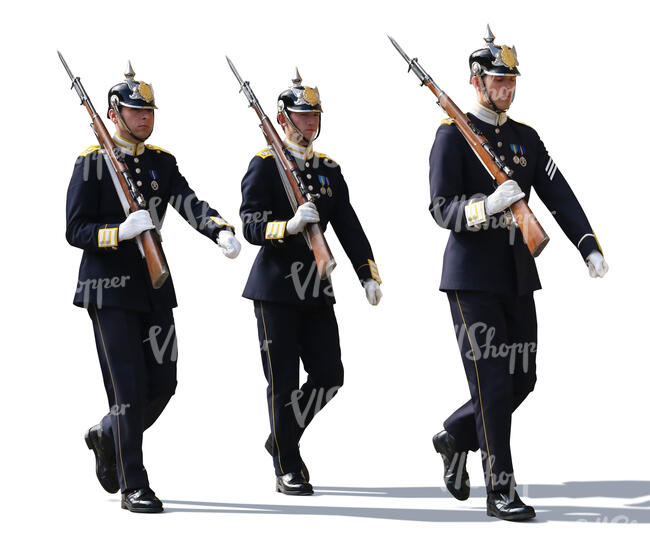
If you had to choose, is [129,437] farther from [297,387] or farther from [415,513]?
[415,513]

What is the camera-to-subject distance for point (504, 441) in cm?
898

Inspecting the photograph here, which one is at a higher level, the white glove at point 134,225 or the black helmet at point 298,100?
the black helmet at point 298,100

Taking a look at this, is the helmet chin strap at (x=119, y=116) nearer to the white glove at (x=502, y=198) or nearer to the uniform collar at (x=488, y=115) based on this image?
the uniform collar at (x=488, y=115)

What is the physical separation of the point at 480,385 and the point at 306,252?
5.11ft

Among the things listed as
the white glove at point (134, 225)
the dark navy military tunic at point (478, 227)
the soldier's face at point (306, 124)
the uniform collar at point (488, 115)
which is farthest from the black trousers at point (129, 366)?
the uniform collar at point (488, 115)

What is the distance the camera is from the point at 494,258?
356 inches

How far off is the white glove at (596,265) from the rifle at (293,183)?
63.9 inches

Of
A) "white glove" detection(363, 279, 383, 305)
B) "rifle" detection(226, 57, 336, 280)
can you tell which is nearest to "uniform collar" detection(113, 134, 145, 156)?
"rifle" detection(226, 57, 336, 280)

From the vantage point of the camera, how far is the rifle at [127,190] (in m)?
9.12

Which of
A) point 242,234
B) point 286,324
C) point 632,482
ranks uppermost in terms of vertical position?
point 242,234

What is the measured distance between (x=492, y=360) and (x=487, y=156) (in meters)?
1.27

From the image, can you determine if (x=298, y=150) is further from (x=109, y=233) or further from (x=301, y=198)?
(x=109, y=233)

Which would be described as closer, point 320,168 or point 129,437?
point 129,437

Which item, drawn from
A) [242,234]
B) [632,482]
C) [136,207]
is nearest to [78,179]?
[136,207]
